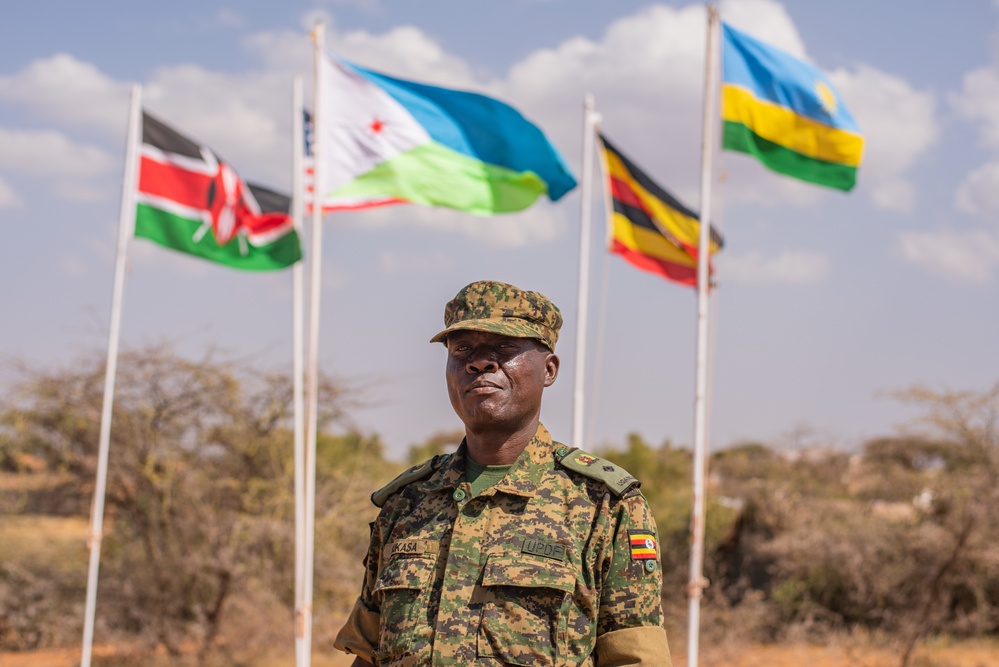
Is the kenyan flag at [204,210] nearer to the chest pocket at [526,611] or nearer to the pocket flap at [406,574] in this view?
the pocket flap at [406,574]

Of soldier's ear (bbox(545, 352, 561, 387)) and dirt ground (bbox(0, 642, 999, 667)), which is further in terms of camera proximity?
dirt ground (bbox(0, 642, 999, 667))

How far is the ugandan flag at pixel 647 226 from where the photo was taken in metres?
9.75

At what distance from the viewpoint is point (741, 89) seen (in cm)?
892

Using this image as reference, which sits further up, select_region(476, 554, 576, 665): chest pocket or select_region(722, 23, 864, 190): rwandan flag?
select_region(722, 23, 864, 190): rwandan flag

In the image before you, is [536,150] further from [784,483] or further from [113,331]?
[784,483]

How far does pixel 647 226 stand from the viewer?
9.81 metres

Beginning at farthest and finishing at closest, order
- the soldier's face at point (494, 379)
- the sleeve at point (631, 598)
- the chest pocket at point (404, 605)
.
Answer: the soldier's face at point (494, 379)
the chest pocket at point (404, 605)
the sleeve at point (631, 598)

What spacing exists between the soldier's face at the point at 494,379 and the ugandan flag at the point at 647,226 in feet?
22.5

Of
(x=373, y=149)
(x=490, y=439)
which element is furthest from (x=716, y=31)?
(x=490, y=439)

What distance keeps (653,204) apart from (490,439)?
7.13 m

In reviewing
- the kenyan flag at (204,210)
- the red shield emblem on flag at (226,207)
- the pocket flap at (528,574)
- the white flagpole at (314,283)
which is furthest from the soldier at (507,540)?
the red shield emblem on flag at (226,207)

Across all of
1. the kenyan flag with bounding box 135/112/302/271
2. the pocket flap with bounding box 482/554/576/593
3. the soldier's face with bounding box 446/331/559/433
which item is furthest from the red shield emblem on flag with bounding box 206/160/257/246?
the pocket flap with bounding box 482/554/576/593

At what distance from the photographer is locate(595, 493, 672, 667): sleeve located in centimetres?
266

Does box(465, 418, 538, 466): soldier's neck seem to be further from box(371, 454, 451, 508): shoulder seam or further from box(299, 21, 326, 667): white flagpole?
box(299, 21, 326, 667): white flagpole
